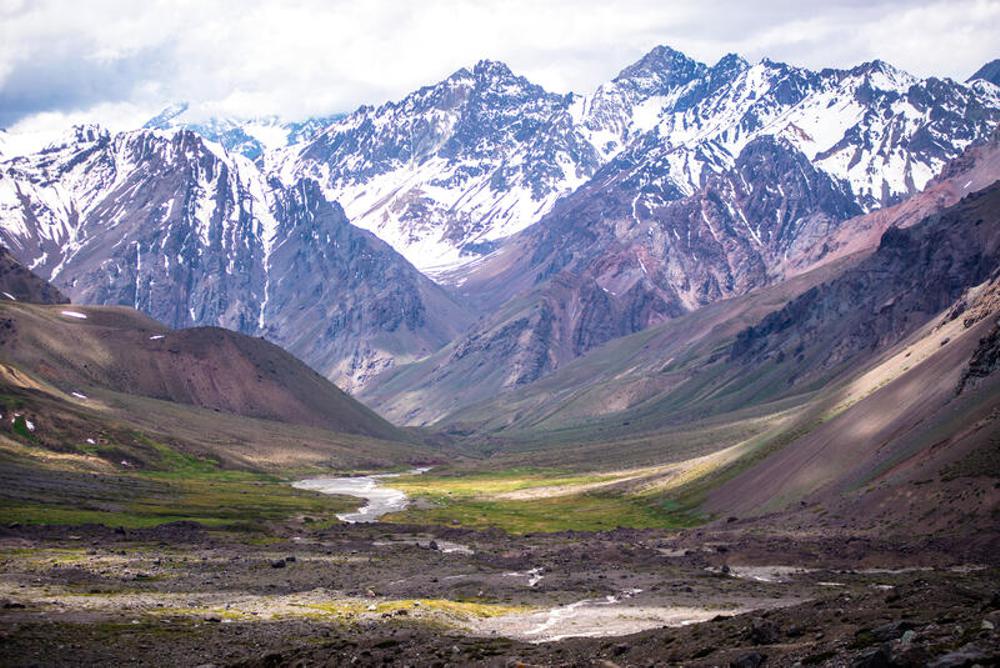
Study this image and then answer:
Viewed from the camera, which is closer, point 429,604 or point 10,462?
point 429,604

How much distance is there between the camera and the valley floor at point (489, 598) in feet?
179

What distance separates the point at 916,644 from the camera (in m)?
41.8

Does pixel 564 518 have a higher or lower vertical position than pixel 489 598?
lower

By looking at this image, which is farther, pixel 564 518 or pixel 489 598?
pixel 564 518

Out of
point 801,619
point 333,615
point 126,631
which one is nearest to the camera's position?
point 801,619

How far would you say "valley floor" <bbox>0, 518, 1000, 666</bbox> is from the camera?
2151 inches

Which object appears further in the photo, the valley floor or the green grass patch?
the green grass patch

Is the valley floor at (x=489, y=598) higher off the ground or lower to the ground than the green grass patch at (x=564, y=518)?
higher

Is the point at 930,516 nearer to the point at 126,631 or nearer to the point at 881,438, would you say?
the point at 881,438

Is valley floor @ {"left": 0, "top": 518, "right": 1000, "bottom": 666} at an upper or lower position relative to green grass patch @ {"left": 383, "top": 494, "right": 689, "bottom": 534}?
upper

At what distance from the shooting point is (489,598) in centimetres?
9475

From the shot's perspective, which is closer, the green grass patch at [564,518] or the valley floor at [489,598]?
the valley floor at [489,598]

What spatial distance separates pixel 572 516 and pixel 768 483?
41.4m

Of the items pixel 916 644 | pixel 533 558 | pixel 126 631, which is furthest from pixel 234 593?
pixel 916 644
